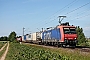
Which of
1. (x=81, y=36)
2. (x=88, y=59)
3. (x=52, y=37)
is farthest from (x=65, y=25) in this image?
(x=81, y=36)

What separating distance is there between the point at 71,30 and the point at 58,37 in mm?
2969

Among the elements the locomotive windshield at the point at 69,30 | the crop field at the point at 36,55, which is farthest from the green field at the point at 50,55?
the locomotive windshield at the point at 69,30

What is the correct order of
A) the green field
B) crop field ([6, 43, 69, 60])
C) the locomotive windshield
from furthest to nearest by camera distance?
the locomotive windshield
the green field
crop field ([6, 43, 69, 60])

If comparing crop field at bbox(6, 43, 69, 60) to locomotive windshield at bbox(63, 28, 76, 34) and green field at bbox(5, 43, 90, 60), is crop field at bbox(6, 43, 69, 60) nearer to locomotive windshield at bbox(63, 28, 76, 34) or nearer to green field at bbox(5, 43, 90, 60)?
green field at bbox(5, 43, 90, 60)

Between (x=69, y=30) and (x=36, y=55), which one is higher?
(x=69, y=30)

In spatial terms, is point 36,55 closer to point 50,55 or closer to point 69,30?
point 50,55

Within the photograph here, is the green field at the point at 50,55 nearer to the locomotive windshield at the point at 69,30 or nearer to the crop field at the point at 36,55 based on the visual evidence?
the crop field at the point at 36,55

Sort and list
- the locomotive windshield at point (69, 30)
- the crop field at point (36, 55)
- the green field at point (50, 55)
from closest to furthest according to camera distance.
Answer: the crop field at point (36, 55) < the green field at point (50, 55) < the locomotive windshield at point (69, 30)

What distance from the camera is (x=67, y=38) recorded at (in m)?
37.6

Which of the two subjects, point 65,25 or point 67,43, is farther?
point 65,25

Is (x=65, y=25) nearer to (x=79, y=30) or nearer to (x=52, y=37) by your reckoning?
(x=52, y=37)

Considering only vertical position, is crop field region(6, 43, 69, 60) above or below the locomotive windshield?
below

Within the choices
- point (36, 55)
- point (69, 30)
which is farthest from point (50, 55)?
point (69, 30)

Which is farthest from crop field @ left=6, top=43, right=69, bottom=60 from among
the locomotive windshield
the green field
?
the locomotive windshield
